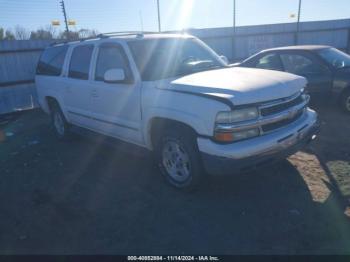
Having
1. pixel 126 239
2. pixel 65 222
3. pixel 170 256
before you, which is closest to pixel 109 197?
pixel 65 222

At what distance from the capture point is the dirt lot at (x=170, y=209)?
3305mm

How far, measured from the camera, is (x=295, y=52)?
25.5ft

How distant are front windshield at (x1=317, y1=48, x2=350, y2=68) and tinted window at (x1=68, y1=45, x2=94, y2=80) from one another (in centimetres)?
523

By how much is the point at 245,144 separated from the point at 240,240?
100cm

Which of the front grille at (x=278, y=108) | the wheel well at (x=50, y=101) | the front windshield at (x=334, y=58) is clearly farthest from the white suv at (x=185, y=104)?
the front windshield at (x=334, y=58)

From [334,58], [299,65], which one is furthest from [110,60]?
[334,58]

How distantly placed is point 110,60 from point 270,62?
15.1 ft

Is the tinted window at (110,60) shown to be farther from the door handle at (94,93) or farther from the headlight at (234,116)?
the headlight at (234,116)

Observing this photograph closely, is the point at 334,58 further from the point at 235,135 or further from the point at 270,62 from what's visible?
the point at 235,135

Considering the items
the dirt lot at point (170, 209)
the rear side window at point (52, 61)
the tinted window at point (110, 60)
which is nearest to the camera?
the dirt lot at point (170, 209)

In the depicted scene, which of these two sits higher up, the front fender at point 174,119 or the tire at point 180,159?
the front fender at point 174,119

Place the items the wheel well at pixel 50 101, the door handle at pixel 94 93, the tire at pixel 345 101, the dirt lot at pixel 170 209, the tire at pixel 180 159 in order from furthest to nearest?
1. the tire at pixel 345 101
2. the wheel well at pixel 50 101
3. the door handle at pixel 94 93
4. the tire at pixel 180 159
5. the dirt lot at pixel 170 209

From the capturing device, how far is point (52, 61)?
6.92 m

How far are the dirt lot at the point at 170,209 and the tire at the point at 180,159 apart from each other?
0.65 feet
